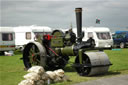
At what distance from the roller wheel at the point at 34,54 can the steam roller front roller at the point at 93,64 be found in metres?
1.67

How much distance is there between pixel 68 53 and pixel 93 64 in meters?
1.50

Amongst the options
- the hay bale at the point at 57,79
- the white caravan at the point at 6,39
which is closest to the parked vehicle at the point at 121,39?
the white caravan at the point at 6,39

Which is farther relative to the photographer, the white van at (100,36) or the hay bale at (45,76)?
the white van at (100,36)

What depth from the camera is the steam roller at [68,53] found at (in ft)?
30.1

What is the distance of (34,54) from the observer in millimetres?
10656

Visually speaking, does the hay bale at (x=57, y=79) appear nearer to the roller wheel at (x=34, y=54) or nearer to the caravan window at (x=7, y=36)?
the roller wheel at (x=34, y=54)

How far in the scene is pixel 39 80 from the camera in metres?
7.59

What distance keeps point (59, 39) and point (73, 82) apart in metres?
2.92

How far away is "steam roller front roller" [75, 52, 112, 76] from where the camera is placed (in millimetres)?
8992

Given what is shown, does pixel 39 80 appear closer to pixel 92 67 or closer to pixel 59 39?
pixel 92 67

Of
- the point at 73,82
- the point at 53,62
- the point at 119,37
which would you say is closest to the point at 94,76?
the point at 73,82

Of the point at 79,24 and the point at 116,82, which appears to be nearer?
the point at 116,82

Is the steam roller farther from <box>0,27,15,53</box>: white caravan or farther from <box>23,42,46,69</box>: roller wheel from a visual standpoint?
<box>0,27,15,53</box>: white caravan

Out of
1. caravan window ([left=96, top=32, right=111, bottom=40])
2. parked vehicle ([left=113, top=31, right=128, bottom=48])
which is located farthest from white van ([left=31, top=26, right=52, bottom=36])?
parked vehicle ([left=113, top=31, right=128, bottom=48])
